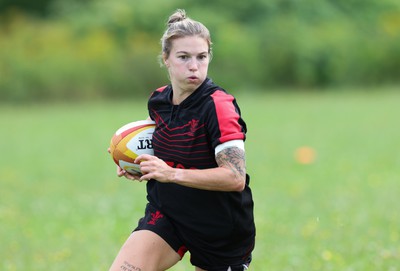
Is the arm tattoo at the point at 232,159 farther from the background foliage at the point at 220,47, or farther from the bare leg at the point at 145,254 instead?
the background foliage at the point at 220,47

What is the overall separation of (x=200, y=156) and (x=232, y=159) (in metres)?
0.28

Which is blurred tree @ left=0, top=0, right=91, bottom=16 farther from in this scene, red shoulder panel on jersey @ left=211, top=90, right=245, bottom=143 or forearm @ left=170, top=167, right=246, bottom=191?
forearm @ left=170, top=167, right=246, bottom=191

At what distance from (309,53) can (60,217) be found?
23.2 meters

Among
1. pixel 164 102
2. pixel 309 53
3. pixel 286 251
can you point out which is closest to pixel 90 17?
pixel 309 53

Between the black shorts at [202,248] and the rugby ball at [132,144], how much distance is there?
461mm

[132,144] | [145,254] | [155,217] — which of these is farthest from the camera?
[132,144]

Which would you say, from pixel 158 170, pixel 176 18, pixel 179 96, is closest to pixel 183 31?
pixel 176 18

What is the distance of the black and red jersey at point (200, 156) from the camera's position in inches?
167

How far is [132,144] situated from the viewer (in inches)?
194

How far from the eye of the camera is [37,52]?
30.6 meters

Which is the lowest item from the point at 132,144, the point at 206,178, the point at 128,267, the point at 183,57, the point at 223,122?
the point at 128,267

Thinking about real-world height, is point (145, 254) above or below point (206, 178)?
below

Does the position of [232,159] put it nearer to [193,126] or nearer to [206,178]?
[206,178]

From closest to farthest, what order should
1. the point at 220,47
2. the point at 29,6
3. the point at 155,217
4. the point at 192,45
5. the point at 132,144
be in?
1. the point at 192,45
2. the point at 155,217
3. the point at 132,144
4. the point at 220,47
5. the point at 29,6
